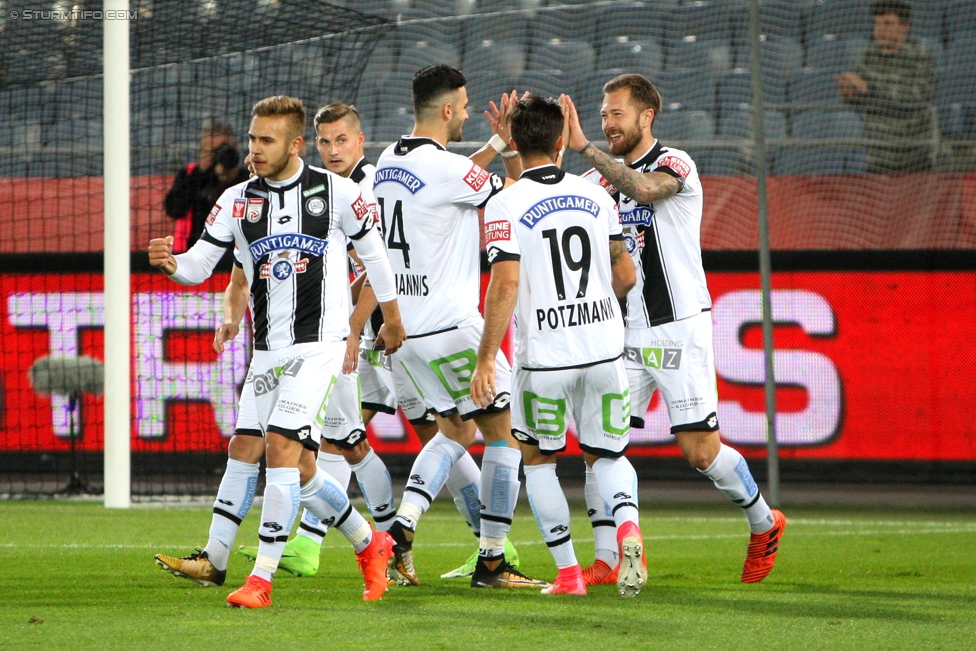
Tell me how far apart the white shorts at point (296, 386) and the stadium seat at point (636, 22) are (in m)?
9.01

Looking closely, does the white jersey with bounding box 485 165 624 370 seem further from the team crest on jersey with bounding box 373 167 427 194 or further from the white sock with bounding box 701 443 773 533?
the white sock with bounding box 701 443 773 533

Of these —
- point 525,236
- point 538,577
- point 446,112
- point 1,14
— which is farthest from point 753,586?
point 1,14

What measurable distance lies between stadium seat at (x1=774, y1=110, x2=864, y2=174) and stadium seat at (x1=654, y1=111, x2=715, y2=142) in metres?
0.91

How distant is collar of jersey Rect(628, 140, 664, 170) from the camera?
5453 mm

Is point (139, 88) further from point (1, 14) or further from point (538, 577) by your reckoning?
point (538, 577)

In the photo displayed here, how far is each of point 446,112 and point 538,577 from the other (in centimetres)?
217

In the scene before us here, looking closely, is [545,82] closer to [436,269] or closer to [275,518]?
[436,269]

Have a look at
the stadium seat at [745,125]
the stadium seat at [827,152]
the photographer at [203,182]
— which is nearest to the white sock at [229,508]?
the photographer at [203,182]

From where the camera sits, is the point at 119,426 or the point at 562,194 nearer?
the point at 562,194

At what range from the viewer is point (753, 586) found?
17.6 feet

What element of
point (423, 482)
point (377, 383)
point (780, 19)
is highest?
point (780, 19)

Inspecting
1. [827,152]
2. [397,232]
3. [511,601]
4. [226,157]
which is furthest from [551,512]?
[827,152]

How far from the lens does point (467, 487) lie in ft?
19.1

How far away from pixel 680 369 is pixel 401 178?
58.5 inches
